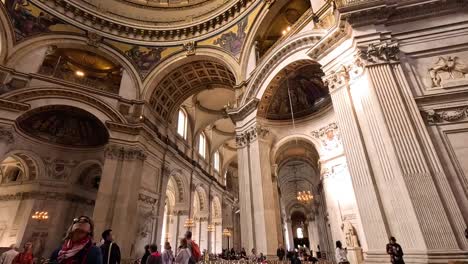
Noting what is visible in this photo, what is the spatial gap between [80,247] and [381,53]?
7698 mm

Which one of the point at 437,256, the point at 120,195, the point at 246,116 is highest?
the point at 246,116

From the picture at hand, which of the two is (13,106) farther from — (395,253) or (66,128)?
(395,253)

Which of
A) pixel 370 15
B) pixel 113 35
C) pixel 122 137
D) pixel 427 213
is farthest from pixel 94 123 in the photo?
pixel 427 213

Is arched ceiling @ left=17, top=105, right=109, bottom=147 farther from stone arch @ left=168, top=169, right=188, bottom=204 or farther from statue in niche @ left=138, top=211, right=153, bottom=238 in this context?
stone arch @ left=168, top=169, right=188, bottom=204

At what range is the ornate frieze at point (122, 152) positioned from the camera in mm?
11656

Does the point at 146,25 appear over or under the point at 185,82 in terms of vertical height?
over

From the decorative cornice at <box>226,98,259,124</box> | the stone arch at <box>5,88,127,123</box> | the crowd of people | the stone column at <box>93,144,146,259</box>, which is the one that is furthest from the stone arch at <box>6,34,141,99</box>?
the crowd of people

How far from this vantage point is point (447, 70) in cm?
604

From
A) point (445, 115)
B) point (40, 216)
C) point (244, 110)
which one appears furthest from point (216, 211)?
point (445, 115)

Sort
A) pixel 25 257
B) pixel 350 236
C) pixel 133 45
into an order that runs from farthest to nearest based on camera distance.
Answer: pixel 133 45 → pixel 350 236 → pixel 25 257

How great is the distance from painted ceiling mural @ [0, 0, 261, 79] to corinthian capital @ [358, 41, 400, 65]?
7.48 m

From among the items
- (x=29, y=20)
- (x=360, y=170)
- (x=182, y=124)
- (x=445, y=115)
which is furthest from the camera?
(x=182, y=124)

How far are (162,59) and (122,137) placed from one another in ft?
18.9

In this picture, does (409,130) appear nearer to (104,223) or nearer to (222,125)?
(104,223)
